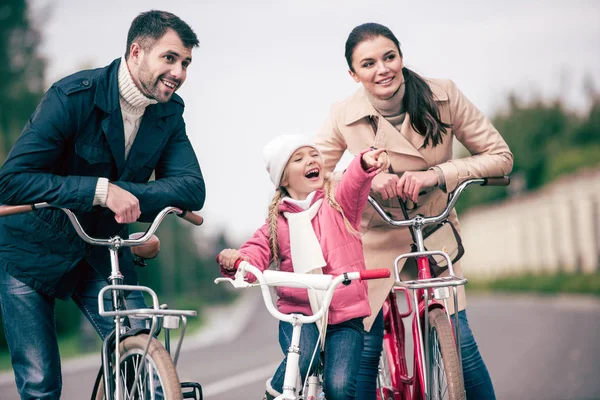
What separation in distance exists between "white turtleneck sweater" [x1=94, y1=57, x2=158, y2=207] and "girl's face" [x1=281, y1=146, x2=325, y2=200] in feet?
2.36

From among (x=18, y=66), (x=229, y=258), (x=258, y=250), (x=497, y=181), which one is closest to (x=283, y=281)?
(x=229, y=258)

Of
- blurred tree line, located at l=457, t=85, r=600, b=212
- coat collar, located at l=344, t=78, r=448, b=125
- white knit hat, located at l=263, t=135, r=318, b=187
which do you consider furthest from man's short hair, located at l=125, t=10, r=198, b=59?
blurred tree line, located at l=457, t=85, r=600, b=212

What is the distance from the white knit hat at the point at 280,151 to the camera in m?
4.31

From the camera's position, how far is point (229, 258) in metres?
3.89

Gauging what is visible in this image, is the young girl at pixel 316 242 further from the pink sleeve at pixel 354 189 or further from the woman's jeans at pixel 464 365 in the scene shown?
the woman's jeans at pixel 464 365

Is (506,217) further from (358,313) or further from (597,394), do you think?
(358,313)

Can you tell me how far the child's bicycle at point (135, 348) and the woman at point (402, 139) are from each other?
1.31 m

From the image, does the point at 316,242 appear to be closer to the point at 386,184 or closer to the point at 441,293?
the point at 386,184

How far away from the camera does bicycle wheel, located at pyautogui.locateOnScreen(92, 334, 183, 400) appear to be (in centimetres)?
351

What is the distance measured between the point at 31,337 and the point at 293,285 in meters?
1.21

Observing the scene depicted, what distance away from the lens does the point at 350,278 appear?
3.66 meters

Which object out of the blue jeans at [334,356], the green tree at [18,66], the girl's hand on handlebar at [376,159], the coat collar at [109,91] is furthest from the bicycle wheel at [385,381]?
the green tree at [18,66]

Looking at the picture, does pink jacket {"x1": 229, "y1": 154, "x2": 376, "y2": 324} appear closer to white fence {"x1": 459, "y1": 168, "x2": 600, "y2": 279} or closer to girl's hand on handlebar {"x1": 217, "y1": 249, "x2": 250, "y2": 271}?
girl's hand on handlebar {"x1": 217, "y1": 249, "x2": 250, "y2": 271}

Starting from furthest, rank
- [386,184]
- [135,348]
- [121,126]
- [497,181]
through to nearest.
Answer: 1. [497,181]
2. [386,184]
3. [121,126]
4. [135,348]
